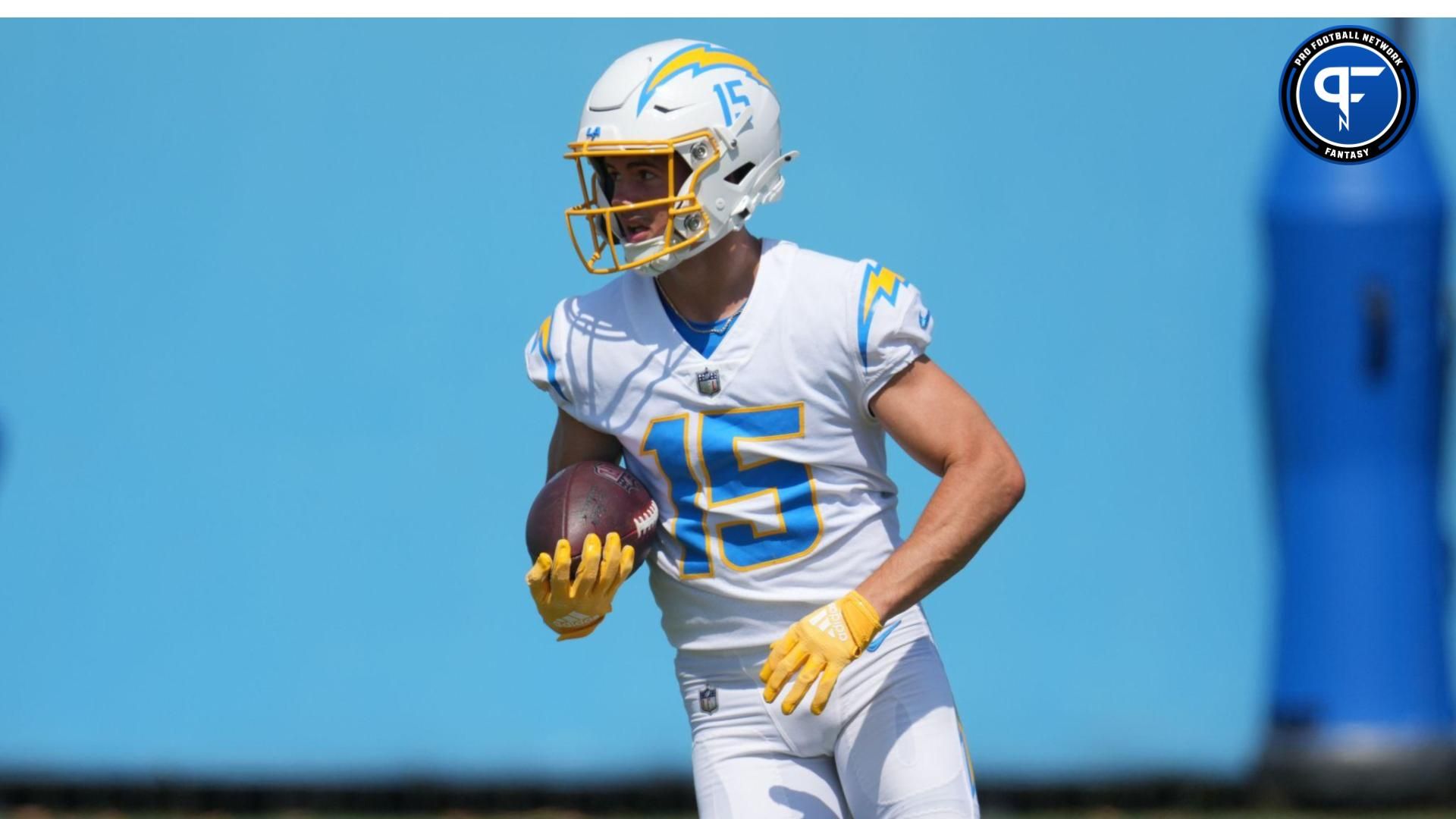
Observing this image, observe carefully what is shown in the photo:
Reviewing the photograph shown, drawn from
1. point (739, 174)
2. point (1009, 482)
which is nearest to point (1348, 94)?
point (739, 174)

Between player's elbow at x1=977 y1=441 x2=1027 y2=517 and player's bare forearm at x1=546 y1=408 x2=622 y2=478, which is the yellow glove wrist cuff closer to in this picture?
player's elbow at x1=977 y1=441 x2=1027 y2=517

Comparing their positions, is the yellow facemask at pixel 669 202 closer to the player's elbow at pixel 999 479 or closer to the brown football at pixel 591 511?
the brown football at pixel 591 511

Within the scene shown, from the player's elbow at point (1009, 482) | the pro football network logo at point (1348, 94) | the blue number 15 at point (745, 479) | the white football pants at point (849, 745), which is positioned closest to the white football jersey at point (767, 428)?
the blue number 15 at point (745, 479)

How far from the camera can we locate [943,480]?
2717 millimetres

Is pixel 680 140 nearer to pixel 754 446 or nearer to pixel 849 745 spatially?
pixel 754 446

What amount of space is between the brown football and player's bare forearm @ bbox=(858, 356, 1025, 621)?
38cm

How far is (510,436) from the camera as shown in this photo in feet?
16.1

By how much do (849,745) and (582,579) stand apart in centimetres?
48

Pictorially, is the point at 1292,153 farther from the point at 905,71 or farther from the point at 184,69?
the point at 184,69

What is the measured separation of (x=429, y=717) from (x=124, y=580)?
0.91 m

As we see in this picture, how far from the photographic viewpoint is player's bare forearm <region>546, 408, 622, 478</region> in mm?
3008

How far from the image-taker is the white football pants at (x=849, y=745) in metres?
2.73

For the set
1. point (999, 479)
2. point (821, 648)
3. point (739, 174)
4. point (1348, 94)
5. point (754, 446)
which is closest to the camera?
point (821, 648)

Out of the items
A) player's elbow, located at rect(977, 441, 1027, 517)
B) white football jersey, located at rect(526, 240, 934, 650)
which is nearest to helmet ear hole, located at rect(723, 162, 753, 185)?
white football jersey, located at rect(526, 240, 934, 650)
